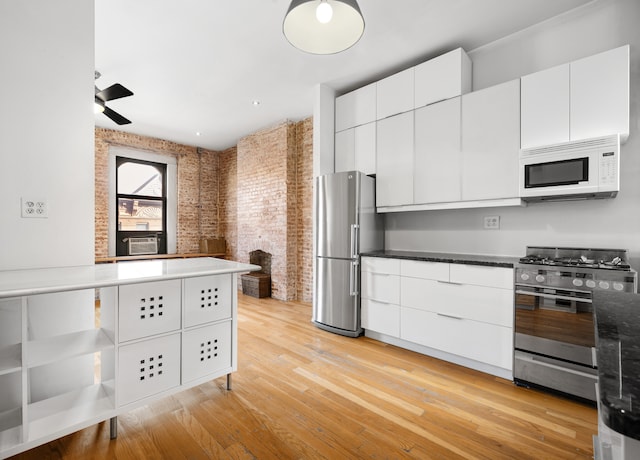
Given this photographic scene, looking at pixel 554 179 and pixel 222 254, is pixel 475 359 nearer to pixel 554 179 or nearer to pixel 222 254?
pixel 554 179

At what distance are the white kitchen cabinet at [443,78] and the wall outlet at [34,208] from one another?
3278mm

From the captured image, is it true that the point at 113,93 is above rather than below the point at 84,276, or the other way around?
above

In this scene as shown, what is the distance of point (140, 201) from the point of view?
20.5 ft

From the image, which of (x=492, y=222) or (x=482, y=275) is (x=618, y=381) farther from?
(x=492, y=222)

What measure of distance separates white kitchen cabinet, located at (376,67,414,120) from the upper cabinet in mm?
1078

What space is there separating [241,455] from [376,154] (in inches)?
122

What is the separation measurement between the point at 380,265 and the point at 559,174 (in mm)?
1731

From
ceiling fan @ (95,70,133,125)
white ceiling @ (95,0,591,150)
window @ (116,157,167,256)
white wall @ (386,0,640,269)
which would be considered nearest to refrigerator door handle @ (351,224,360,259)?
white wall @ (386,0,640,269)

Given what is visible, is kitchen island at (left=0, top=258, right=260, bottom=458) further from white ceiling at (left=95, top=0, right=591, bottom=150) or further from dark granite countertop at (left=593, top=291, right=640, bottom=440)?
white ceiling at (left=95, top=0, right=591, bottom=150)

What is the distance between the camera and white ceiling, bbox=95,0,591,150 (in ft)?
8.39

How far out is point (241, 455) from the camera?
164 centimetres

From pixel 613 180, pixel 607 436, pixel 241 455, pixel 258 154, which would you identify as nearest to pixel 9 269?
pixel 241 455

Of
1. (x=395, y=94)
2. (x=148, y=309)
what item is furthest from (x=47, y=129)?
(x=395, y=94)

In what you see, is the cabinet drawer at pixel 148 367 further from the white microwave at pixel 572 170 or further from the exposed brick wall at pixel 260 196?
the exposed brick wall at pixel 260 196
